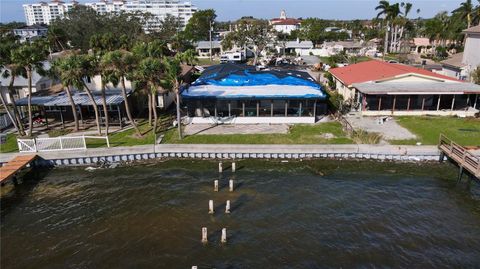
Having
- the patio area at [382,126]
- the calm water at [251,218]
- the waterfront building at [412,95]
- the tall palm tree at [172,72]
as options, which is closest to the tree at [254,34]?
the waterfront building at [412,95]

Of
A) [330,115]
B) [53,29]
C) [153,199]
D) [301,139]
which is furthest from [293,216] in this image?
[53,29]

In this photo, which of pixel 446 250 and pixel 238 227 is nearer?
pixel 446 250

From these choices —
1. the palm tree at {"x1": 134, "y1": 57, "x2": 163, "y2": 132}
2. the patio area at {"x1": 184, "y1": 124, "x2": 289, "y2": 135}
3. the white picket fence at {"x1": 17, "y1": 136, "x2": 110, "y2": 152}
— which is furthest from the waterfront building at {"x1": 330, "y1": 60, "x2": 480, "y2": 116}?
the white picket fence at {"x1": 17, "y1": 136, "x2": 110, "y2": 152}

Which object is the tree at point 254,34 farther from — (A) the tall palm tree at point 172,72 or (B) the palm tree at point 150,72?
(B) the palm tree at point 150,72

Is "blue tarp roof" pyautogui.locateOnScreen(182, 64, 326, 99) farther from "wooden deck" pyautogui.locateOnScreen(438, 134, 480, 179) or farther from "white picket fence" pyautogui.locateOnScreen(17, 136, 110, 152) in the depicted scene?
"wooden deck" pyautogui.locateOnScreen(438, 134, 480, 179)

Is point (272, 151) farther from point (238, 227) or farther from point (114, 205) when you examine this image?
point (114, 205)

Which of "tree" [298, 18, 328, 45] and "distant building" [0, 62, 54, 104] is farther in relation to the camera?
"tree" [298, 18, 328, 45]
